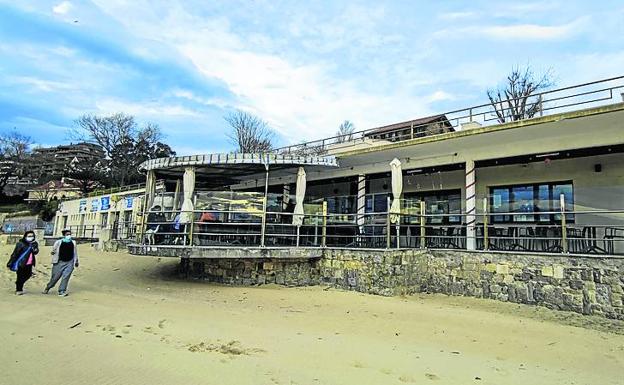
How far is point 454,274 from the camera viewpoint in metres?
10.4

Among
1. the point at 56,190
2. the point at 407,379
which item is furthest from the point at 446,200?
the point at 56,190

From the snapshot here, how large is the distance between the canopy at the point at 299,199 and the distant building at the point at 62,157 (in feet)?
139

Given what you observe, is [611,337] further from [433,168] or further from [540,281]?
[433,168]

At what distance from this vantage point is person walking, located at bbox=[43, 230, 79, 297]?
9.76 meters

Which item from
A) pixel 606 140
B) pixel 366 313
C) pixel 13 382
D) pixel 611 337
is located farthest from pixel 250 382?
pixel 606 140

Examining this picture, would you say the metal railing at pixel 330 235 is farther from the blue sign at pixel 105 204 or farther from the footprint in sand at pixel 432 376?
the blue sign at pixel 105 204

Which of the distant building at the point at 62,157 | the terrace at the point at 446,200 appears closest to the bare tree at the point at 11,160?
the distant building at the point at 62,157

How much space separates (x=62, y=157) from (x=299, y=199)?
51703 mm

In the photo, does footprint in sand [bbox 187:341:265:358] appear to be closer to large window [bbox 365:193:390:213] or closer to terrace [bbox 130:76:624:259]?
terrace [bbox 130:76:624:259]

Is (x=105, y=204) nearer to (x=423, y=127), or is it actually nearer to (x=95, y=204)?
(x=95, y=204)

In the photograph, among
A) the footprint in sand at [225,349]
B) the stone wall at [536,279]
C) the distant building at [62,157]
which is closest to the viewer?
the footprint in sand at [225,349]

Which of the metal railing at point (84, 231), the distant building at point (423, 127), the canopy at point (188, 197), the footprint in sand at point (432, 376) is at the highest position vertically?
the distant building at point (423, 127)

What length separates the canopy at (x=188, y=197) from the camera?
10.9 metres

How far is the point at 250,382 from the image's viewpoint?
14.6ft
